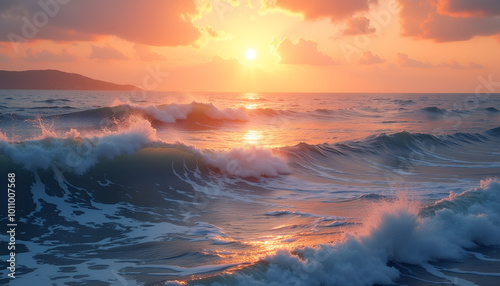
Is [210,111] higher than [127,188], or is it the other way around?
[210,111]

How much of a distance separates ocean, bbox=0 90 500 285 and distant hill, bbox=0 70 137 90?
12861cm

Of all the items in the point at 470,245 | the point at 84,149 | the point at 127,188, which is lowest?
the point at 470,245

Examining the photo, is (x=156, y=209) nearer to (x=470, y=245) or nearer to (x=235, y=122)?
(x=470, y=245)

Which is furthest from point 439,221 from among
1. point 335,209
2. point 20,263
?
point 20,263

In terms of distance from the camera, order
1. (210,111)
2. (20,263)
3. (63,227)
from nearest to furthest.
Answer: (20,263), (63,227), (210,111)

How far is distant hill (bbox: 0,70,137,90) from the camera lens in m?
125

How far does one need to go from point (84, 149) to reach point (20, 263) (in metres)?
5.51

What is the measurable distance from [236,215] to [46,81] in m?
137

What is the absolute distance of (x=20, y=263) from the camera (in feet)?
20.5

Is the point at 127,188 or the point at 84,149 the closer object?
the point at 127,188

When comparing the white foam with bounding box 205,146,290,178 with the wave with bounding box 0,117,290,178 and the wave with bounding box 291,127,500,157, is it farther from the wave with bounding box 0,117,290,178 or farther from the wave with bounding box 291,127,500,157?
the wave with bounding box 291,127,500,157

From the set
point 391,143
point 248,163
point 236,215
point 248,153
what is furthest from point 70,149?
point 391,143

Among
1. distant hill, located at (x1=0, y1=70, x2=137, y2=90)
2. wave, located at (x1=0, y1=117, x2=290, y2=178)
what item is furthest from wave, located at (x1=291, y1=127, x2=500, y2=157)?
distant hill, located at (x1=0, y1=70, x2=137, y2=90)

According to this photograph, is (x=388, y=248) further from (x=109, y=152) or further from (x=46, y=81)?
(x=46, y=81)
